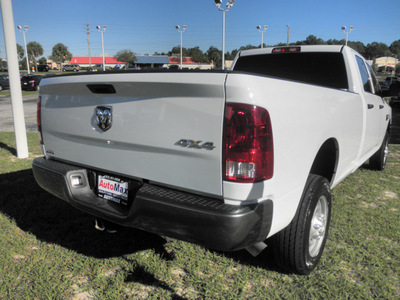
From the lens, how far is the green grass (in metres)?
2.44

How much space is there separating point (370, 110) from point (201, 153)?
2872mm

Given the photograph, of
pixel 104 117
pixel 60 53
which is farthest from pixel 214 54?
pixel 104 117

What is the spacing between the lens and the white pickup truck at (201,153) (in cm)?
185

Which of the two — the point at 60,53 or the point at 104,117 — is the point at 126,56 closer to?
the point at 60,53

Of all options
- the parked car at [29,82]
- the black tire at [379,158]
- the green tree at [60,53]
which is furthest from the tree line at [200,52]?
the black tire at [379,158]

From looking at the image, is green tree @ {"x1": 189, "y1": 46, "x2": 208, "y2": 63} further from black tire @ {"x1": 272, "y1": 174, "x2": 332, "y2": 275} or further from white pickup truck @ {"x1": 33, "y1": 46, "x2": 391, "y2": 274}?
black tire @ {"x1": 272, "y1": 174, "x2": 332, "y2": 275}

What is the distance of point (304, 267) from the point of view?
2.51m

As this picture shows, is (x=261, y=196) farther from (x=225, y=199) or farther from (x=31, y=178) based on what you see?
(x=31, y=178)

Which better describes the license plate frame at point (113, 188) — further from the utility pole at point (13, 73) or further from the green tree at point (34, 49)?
the green tree at point (34, 49)

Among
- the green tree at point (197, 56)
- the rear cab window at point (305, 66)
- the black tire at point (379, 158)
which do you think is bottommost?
the black tire at point (379, 158)

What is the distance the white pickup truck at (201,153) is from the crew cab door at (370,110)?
1029 mm

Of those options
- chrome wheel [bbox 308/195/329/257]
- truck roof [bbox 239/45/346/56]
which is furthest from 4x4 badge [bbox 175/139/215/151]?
truck roof [bbox 239/45/346/56]

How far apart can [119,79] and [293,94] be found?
1.14 metres

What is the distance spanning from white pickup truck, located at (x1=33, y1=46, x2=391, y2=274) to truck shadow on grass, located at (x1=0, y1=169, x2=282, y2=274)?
674 millimetres
